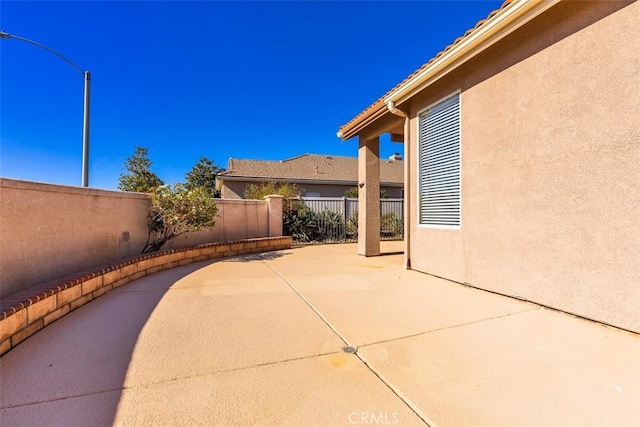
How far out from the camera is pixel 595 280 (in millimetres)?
3059

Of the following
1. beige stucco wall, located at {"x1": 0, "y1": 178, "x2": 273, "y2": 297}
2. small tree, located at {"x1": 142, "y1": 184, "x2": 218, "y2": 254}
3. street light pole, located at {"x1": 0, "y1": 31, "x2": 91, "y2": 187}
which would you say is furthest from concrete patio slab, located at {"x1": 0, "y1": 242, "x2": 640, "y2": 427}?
street light pole, located at {"x1": 0, "y1": 31, "x2": 91, "y2": 187}

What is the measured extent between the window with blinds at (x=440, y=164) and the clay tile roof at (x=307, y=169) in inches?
548

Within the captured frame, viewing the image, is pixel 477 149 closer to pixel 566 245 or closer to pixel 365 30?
pixel 566 245

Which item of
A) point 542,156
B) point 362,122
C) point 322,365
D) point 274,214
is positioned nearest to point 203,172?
point 274,214

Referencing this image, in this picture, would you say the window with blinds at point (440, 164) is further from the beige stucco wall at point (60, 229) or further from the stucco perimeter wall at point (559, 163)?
the beige stucco wall at point (60, 229)

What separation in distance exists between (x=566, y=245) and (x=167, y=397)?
423cm

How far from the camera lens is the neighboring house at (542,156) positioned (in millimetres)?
2867

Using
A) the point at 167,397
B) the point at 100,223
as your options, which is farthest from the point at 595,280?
the point at 100,223

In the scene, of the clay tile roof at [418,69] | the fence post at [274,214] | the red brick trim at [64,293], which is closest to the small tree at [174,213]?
the red brick trim at [64,293]

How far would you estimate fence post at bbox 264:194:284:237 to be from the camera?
10242mm

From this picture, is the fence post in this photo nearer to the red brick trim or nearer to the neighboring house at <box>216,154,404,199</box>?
the red brick trim

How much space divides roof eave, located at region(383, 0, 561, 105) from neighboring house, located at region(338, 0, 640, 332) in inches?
0.7

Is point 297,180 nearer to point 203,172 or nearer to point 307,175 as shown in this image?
point 307,175

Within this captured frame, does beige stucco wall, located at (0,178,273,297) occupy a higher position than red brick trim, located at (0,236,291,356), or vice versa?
beige stucco wall, located at (0,178,273,297)
